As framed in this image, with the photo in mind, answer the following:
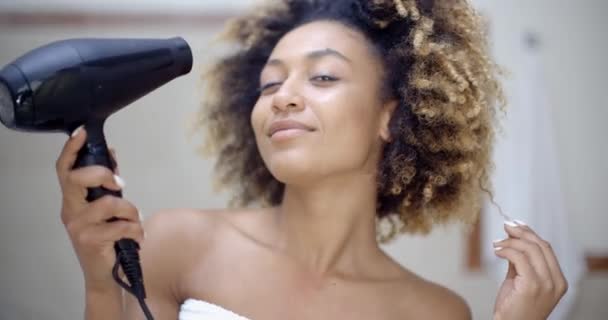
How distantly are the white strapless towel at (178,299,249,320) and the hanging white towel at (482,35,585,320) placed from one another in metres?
1.14

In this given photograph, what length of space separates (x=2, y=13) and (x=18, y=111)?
138 cm

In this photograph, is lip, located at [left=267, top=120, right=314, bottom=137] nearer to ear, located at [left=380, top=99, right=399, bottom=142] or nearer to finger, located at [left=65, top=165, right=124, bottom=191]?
ear, located at [left=380, top=99, right=399, bottom=142]

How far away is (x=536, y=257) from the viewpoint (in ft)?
3.60

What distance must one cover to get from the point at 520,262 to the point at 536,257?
26mm

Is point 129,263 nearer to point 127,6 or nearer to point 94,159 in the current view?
point 94,159

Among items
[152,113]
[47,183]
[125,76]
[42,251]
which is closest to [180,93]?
[152,113]

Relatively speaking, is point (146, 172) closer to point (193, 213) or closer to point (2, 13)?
point (2, 13)

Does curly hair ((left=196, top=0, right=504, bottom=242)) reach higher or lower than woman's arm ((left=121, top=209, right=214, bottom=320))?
higher

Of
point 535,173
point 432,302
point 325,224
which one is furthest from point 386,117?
point 535,173

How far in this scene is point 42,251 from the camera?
2049 mm

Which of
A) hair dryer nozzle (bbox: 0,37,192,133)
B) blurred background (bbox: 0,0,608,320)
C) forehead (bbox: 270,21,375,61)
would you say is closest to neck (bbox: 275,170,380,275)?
forehead (bbox: 270,21,375,61)

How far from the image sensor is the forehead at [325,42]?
1.19m

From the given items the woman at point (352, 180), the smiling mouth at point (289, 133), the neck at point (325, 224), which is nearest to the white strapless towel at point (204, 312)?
the woman at point (352, 180)

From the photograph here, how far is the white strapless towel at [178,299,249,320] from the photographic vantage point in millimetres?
1097
